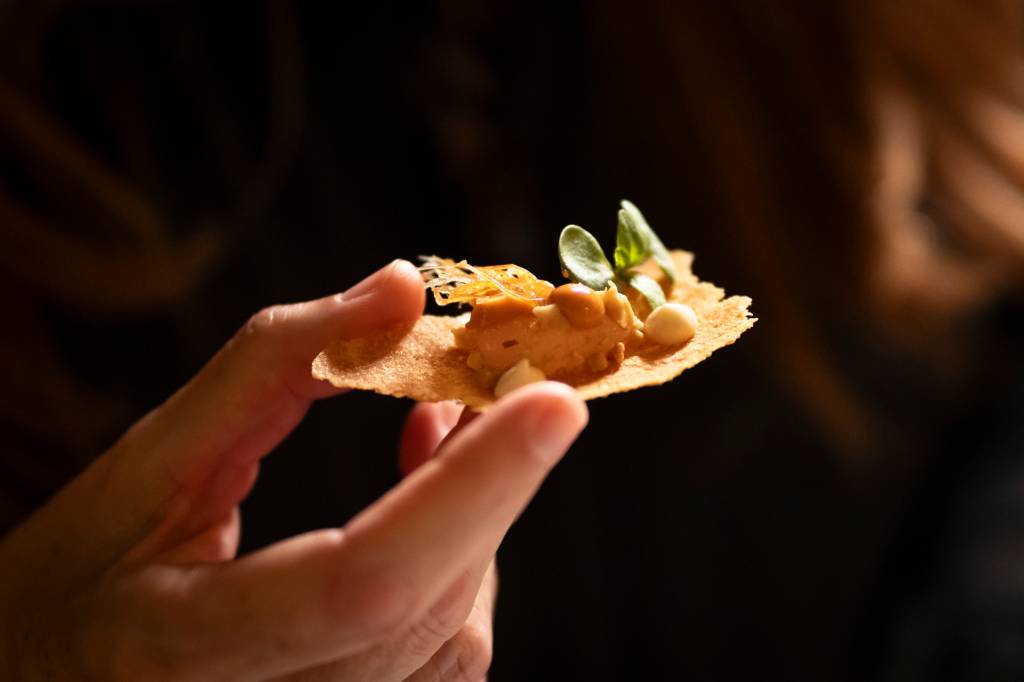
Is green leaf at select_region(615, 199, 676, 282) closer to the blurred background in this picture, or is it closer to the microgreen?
the microgreen

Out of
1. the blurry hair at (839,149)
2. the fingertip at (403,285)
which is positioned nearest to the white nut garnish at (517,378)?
the fingertip at (403,285)

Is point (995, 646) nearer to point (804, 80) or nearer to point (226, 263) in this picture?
point (804, 80)

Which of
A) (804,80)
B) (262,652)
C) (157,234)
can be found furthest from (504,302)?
(804,80)

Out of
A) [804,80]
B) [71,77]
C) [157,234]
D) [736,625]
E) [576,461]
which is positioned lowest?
[736,625]

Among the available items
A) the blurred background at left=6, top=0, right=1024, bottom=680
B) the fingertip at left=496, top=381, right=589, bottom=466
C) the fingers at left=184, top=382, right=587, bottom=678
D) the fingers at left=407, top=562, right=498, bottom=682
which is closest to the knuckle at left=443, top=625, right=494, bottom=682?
the fingers at left=407, top=562, right=498, bottom=682

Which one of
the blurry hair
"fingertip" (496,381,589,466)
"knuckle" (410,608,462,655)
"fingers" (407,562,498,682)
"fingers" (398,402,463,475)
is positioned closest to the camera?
"fingertip" (496,381,589,466)

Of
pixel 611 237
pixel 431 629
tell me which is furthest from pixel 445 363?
pixel 611 237
